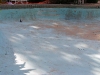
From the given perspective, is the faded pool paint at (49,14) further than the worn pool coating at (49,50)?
Yes

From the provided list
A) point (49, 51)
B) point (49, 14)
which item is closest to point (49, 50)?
point (49, 51)

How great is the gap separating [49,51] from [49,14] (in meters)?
5.70

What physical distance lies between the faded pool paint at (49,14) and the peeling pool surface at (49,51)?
98.5 inches

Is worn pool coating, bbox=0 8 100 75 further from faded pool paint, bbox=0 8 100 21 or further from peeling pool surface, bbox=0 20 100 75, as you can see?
faded pool paint, bbox=0 8 100 21

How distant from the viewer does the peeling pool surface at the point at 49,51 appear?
405cm

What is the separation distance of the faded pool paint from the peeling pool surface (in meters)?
2.50

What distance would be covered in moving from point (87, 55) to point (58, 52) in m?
0.64

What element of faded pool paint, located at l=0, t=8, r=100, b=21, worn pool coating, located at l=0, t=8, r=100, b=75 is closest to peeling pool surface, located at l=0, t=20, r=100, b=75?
worn pool coating, located at l=0, t=8, r=100, b=75

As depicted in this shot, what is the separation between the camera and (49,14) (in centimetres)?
1067

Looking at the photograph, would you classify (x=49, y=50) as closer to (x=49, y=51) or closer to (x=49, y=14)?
(x=49, y=51)

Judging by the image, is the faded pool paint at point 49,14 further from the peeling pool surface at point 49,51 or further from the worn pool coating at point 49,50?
the peeling pool surface at point 49,51

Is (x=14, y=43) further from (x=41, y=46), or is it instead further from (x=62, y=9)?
(x=62, y=9)

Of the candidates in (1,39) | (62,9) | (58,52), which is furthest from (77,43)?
(62,9)

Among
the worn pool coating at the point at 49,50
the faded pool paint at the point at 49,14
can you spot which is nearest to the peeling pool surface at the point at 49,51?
the worn pool coating at the point at 49,50
